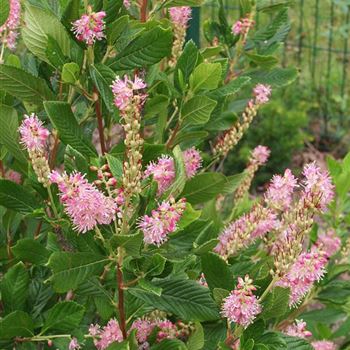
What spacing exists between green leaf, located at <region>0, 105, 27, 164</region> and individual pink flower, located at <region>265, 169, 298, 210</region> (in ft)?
1.59

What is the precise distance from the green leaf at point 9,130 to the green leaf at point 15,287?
0.21m

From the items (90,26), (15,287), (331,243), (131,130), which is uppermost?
(90,26)

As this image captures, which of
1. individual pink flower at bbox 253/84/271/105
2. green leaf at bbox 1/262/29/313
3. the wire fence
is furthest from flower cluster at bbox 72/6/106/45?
the wire fence

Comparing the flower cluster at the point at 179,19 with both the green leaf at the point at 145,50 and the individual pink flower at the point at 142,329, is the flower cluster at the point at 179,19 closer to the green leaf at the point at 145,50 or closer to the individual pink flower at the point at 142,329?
the green leaf at the point at 145,50

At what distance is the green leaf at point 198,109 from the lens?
1.51 meters

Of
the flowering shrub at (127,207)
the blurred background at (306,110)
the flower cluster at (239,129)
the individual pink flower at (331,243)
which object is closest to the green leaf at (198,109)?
the flowering shrub at (127,207)

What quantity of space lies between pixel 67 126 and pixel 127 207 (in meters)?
0.29

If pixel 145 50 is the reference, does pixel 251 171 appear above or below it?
below

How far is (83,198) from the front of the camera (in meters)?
1.18

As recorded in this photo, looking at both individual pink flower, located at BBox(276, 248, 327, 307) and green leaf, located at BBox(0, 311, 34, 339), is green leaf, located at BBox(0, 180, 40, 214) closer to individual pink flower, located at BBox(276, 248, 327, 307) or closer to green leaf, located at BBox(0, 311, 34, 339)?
green leaf, located at BBox(0, 311, 34, 339)

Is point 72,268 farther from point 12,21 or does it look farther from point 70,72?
point 12,21

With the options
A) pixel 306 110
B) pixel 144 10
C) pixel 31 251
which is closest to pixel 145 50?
pixel 144 10

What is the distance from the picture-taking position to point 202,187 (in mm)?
1569

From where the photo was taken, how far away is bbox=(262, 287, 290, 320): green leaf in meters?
1.31
